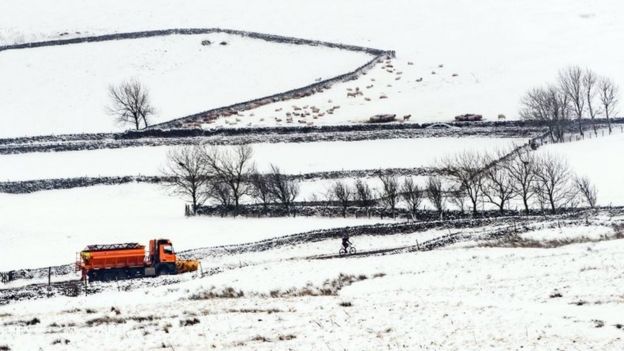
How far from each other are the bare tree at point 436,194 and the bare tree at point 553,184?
23.0 feet

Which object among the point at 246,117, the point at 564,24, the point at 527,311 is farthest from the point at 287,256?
the point at 564,24

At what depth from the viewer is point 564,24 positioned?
370 feet

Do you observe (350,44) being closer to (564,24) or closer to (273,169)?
(564,24)

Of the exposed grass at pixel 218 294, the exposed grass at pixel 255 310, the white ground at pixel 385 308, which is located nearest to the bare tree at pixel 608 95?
the white ground at pixel 385 308

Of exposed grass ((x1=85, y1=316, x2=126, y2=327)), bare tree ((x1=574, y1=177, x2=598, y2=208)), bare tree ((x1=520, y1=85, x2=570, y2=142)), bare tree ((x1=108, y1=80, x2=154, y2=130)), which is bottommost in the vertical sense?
exposed grass ((x1=85, y1=316, x2=126, y2=327))

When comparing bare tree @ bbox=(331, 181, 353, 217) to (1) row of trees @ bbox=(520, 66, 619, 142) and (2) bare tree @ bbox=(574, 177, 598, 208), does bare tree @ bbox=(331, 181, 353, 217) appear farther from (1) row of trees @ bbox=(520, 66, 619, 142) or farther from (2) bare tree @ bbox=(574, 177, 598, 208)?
(1) row of trees @ bbox=(520, 66, 619, 142)

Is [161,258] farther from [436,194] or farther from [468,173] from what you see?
[468,173]

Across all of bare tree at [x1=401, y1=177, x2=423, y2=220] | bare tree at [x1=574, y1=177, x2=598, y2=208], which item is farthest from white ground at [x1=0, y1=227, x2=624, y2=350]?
bare tree at [x1=574, y1=177, x2=598, y2=208]

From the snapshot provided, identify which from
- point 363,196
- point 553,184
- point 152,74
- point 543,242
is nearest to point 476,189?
point 553,184

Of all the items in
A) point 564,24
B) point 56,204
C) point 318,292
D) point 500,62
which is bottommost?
point 318,292

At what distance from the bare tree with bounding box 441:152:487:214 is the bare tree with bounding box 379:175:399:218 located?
4406 mm

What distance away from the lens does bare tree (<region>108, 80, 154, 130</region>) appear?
77.4 m

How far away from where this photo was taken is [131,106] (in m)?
77.4

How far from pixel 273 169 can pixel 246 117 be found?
72.0 feet
